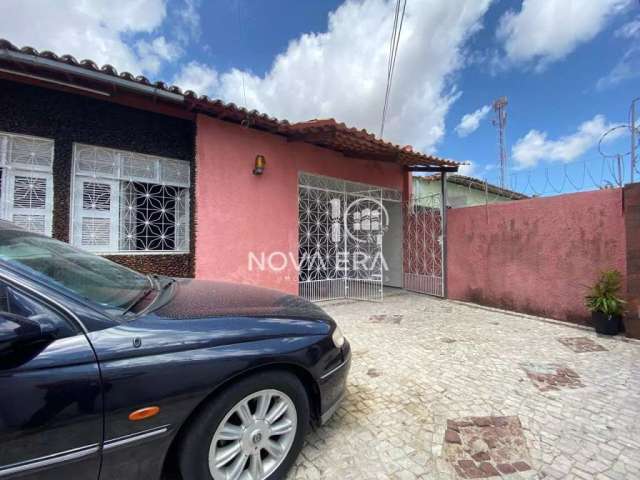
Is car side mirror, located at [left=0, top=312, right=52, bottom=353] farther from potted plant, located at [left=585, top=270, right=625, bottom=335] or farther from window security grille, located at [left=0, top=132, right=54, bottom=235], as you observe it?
potted plant, located at [left=585, top=270, right=625, bottom=335]

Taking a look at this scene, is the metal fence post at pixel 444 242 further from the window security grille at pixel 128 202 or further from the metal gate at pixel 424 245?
the window security grille at pixel 128 202

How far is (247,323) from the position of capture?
1.67 m

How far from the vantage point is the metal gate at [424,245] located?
6.98 m

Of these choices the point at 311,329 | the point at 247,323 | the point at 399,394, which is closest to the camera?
the point at 247,323

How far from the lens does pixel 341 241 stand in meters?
6.92

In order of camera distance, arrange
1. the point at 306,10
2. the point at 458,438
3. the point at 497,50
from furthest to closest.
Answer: the point at 497,50 → the point at 306,10 → the point at 458,438

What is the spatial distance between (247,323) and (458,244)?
603 cm

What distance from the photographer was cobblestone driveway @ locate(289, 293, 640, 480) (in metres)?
1.86

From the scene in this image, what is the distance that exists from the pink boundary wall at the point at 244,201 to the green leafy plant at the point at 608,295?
4799mm

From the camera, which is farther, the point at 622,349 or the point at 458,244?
the point at 458,244

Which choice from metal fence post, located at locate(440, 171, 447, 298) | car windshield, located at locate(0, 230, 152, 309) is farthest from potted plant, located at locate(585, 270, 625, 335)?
car windshield, located at locate(0, 230, 152, 309)

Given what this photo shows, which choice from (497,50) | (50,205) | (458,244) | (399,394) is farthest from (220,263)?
(497,50)

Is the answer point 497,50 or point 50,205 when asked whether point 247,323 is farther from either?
point 497,50

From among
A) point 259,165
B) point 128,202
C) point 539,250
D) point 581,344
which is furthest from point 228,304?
point 539,250
